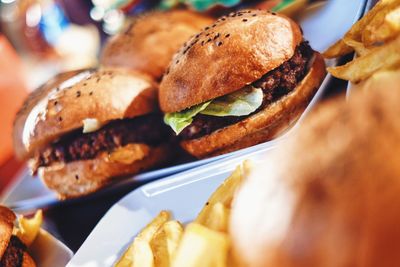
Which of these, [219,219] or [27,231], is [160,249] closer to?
[219,219]

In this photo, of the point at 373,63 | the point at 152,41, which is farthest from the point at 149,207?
the point at 152,41

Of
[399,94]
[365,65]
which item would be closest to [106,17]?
[365,65]

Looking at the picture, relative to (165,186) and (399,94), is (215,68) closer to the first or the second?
(165,186)

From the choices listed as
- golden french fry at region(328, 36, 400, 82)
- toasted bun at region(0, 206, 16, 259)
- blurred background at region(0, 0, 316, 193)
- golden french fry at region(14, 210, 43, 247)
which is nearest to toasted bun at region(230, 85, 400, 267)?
golden french fry at region(328, 36, 400, 82)

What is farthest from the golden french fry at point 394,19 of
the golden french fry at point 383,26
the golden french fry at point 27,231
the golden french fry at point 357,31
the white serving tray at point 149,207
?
the golden french fry at point 27,231

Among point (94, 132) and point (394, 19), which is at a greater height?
point (394, 19)

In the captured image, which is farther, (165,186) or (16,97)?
(16,97)
